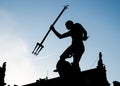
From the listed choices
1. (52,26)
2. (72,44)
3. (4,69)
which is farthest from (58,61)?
(4,69)

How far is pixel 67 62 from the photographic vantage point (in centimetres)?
768

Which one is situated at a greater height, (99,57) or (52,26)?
(99,57)

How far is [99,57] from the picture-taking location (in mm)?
40719

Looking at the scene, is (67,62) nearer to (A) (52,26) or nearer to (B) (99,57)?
(A) (52,26)

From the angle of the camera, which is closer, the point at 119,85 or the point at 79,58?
the point at 79,58

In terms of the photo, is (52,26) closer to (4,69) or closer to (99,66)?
(99,66)

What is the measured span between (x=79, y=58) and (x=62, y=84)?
117 centimetres

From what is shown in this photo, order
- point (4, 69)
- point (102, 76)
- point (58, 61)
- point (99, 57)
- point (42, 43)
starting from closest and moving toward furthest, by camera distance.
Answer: point (58, 61)
point (42, 43)
point (102, 76)
point (99, 57)
point (4, 69)

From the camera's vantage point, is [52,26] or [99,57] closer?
[52,26]

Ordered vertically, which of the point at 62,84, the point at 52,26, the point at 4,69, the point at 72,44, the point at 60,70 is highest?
the point at 4,69

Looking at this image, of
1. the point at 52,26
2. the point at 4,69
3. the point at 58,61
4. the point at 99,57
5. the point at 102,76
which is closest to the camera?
the point at 58,61

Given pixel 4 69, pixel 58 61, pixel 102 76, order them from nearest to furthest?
pixel 58 61
pixel 102 76
pixel 4 69

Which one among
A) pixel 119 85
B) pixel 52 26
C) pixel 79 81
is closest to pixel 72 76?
pixel 79 81

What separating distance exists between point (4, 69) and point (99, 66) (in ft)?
72.2
